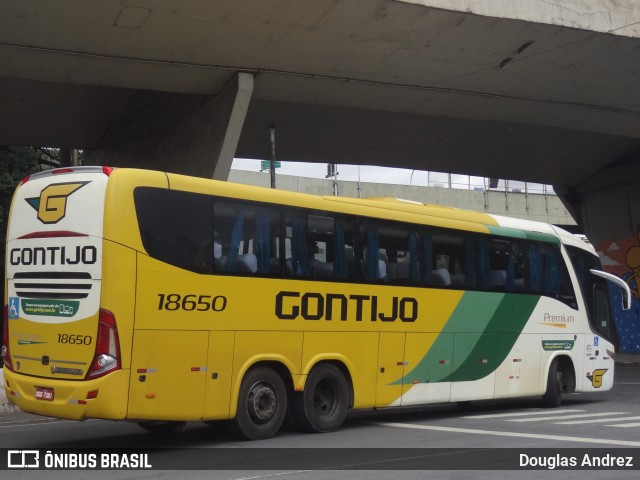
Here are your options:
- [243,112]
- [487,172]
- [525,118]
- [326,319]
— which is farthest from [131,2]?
[487,172]

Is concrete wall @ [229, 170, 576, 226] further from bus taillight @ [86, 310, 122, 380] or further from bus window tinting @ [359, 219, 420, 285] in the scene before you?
bus taillight @ [86, 310, 122, 380]

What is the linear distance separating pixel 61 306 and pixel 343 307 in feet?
13.3

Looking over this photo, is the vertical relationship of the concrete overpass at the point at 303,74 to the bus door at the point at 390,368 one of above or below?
above

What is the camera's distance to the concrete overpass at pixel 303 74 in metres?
16.9

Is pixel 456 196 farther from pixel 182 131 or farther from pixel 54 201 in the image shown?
pixel 54 201

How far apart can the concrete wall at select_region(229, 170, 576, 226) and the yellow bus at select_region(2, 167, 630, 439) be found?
974 inches

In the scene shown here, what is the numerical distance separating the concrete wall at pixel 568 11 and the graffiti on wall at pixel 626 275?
16.7 meters

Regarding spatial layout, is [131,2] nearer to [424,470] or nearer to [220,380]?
[220,380]

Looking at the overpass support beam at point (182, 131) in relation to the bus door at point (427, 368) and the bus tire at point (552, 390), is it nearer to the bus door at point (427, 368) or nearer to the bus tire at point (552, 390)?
the bus door at point (427, 368)

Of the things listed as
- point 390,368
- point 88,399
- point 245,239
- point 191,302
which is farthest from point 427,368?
point 88,399

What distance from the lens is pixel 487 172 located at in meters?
31.8

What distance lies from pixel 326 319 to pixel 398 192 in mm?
31440

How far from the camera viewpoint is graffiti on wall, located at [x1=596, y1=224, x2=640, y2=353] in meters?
34.6

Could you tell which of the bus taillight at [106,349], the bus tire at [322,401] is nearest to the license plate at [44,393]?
the bus taillight at [106,349]
